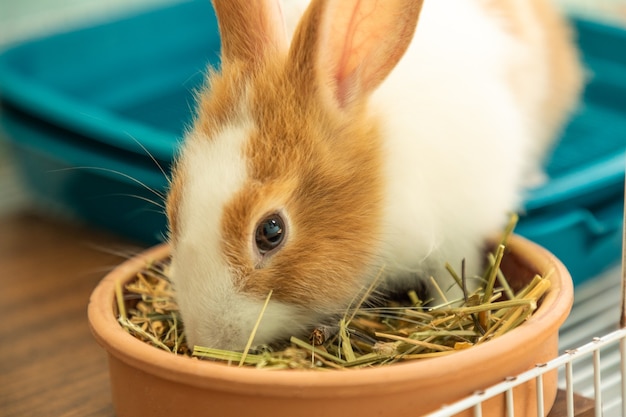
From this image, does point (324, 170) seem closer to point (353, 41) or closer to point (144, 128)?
point (353, 41)

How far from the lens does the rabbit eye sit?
994mm

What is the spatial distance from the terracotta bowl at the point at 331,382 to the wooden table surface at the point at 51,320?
17 cm

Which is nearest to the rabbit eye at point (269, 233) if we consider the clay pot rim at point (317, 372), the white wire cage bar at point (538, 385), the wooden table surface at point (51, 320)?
the clay pot rim at point (317, 372)

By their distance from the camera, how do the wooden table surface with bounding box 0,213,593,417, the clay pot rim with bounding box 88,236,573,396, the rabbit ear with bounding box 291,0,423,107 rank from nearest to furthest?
the clay pot rim with bounding box 88,236,573,396 < the rabbit ear with bounding box 291,0,423,107 < the wooden table surface with bounding box 0,213,593,417

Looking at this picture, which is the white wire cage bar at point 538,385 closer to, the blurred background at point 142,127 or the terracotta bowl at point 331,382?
the terracotta bowl at point 331,382

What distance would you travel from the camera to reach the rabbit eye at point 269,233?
0.99 meters

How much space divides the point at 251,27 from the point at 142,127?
79 centimetres

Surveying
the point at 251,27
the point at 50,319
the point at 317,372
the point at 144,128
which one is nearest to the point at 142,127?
the point at 144,128

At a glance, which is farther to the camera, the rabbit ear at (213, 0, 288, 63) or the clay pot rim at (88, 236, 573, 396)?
the rabbit ear at (213, 0, 288, 63)

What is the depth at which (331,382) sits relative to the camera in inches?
35.4

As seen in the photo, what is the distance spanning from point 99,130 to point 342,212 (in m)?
0.90

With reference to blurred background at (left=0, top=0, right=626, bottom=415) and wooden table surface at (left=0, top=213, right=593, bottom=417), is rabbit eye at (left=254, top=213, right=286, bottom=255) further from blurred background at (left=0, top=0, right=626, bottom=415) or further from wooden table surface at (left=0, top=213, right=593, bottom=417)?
wooden table surface at (left=0, top=213, right=593, bottom=417)

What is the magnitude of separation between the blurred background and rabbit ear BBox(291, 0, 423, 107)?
0.99 ft

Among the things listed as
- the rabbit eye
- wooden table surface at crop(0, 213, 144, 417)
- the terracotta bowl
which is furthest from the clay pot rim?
wooden table surface at crop(0, 213, 144, 417)
